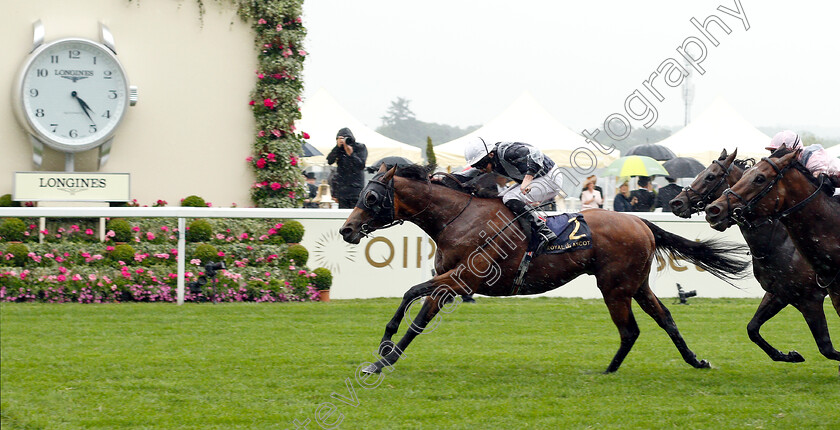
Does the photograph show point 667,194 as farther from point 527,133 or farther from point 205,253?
point 527,133

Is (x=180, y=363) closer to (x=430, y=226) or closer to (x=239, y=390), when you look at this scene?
(x=239, y=390)

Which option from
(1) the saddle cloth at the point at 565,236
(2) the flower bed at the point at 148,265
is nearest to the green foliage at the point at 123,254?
(2) the flower bed at the point at 148,265

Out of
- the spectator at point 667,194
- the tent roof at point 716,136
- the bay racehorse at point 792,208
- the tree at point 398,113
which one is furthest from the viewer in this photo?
the tree at point 398,113

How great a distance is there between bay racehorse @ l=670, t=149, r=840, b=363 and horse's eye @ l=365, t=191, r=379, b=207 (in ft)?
6.61

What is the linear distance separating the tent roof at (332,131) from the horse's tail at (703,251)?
12.9 meters

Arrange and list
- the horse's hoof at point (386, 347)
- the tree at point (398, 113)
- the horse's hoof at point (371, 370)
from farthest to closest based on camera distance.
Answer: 1. the tree at point (398, 113)
2. the horse's hoof at point (386, 347)
3. the horse's hoof at point (371, 370)

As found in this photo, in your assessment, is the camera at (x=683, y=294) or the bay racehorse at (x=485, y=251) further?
the camera at (x=683, y=294)

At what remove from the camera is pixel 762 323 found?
21.0ft

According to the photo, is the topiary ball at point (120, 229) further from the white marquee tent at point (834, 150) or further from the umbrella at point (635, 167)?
the white marquee tent at point (834, 150)

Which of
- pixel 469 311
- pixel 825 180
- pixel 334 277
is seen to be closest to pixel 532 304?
pixel 469 311

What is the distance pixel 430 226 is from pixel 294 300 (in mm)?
3337

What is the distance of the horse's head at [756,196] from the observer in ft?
17.8

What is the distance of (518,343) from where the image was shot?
7098 millimetres

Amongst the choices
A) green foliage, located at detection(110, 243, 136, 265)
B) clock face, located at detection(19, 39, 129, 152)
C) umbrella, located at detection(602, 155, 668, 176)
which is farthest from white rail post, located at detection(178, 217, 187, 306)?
umbrella, located at detection(602, 155, 668, 176)
